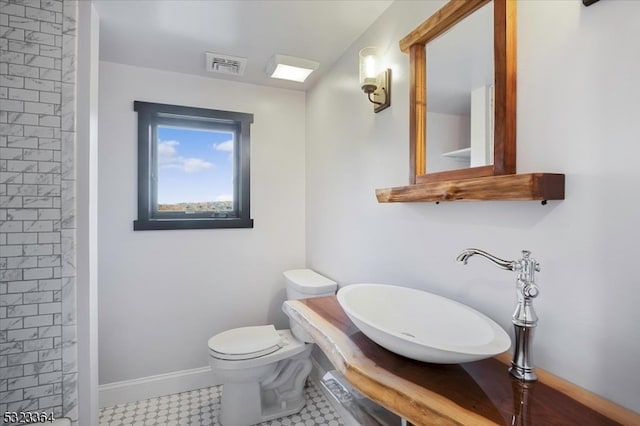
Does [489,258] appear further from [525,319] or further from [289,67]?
[289,67]

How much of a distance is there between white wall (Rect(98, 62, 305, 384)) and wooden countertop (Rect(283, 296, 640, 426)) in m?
1.62

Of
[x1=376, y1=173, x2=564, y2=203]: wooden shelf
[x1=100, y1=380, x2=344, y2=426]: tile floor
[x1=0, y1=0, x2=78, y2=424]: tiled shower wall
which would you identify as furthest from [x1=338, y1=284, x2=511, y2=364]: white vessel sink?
[x1=0, y1=0, x2=78, y2=424]: tiled shower wall

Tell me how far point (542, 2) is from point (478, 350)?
969 millimetres

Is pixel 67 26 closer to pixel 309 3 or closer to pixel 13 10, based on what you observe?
pixel 13 10

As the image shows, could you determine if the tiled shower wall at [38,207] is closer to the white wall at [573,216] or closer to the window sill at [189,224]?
the window sill at [189,224]

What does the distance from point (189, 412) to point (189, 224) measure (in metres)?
1.25

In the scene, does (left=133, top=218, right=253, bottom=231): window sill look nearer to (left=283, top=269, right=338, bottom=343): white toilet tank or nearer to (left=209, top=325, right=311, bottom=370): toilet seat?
(left=283, top=269, right=338, bottom=343): white toilet tank

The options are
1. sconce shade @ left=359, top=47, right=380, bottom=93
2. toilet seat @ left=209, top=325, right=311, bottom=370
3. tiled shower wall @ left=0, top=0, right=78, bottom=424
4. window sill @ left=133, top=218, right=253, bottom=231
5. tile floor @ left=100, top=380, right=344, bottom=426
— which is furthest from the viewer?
window sill @ left=133, top=218, right=253, bottom=231

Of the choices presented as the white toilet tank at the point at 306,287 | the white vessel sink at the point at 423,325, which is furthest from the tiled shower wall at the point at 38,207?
the white vessel sink at the point at 423,325

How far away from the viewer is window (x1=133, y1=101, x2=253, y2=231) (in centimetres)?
220

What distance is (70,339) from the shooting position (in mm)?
1494

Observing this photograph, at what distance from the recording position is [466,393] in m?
0.75

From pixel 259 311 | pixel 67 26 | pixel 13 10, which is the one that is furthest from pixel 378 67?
pixel 259 311

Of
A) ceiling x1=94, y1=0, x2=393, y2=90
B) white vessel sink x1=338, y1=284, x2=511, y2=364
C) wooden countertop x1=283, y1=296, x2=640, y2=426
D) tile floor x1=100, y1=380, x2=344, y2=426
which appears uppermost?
ceiling x1=94, y1=0, x2=393, y2=90
